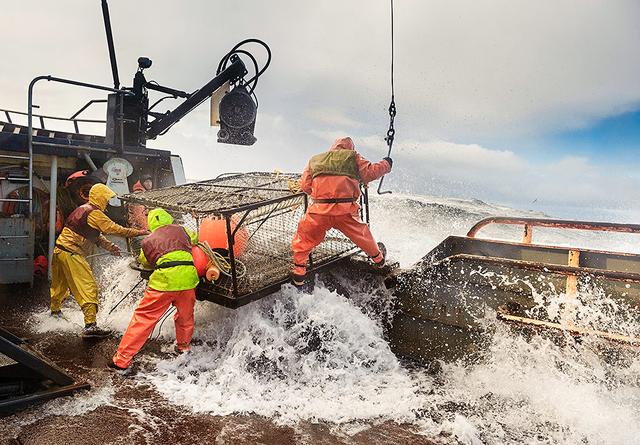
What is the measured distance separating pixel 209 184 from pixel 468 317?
346 cm

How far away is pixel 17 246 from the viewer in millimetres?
6344

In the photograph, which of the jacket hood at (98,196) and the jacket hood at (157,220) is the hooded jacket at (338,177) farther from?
the jacket hood at (98,196)

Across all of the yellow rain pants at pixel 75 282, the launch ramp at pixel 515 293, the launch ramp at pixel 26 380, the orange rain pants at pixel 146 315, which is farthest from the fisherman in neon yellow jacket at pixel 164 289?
the launch ramp at pixel 515 293

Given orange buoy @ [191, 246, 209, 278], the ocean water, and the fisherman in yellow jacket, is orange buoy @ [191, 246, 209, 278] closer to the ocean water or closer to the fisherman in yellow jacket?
the ocean water

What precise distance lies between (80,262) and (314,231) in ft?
9.72

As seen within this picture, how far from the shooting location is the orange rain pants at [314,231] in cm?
441

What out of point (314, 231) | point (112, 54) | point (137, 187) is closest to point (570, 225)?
point (314, 231)

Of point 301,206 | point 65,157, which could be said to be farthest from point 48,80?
point 301,206

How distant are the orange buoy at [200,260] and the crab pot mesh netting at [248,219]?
16 cm

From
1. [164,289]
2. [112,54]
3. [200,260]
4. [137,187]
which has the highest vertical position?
[112,54]

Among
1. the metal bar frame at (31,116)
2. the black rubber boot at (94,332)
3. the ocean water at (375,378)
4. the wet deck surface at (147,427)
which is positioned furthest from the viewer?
the metal bar frame at (31,116)

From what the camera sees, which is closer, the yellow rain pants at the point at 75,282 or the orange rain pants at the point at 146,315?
the orange rain pants at the point at 146,315

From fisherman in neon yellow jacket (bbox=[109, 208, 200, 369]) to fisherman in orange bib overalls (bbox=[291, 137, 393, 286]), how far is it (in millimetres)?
1108

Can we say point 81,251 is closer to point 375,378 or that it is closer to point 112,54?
point 375,378
